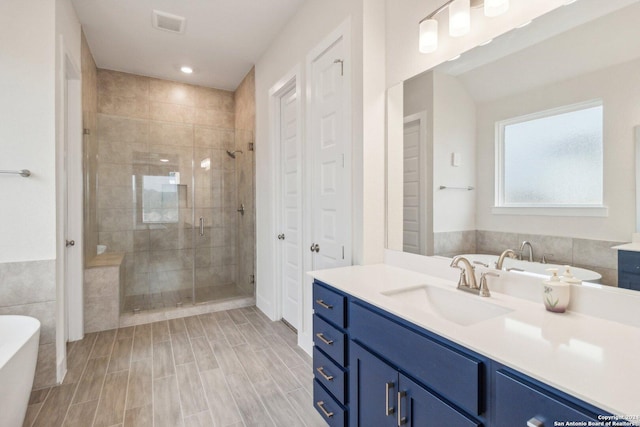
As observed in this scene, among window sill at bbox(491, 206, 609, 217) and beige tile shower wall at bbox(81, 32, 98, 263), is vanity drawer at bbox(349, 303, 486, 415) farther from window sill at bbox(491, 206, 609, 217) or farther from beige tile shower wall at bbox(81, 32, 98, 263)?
beige tile shower wall at bbox(81, 32, 98, 263)

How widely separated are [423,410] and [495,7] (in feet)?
5.12

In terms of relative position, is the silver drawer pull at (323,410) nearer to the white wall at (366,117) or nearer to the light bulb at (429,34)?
the white wall at (366,117)

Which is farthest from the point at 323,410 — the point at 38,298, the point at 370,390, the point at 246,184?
the point at 246,184

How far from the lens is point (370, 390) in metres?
1.28

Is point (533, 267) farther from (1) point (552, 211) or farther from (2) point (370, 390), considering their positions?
(2) point (370, 390)

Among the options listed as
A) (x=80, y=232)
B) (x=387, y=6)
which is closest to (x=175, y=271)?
(x=80, y=232)

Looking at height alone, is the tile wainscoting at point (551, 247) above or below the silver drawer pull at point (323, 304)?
above

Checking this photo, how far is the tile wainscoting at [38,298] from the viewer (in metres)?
1.99

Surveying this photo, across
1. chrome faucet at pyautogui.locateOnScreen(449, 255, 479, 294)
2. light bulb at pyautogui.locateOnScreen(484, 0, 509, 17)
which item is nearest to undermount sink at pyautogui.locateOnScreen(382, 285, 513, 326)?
chrome faucet at pyautogui.locateOnScreen(449, 255, 479, 294)

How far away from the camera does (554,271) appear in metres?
1.17

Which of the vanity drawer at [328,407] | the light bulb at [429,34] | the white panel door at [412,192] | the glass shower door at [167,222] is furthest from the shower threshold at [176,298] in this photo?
the light bulb at [429,34]

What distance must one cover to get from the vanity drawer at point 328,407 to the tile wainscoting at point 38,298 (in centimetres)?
178

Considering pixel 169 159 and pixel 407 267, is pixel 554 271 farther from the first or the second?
pixel 169 159

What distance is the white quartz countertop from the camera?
0.66 m
